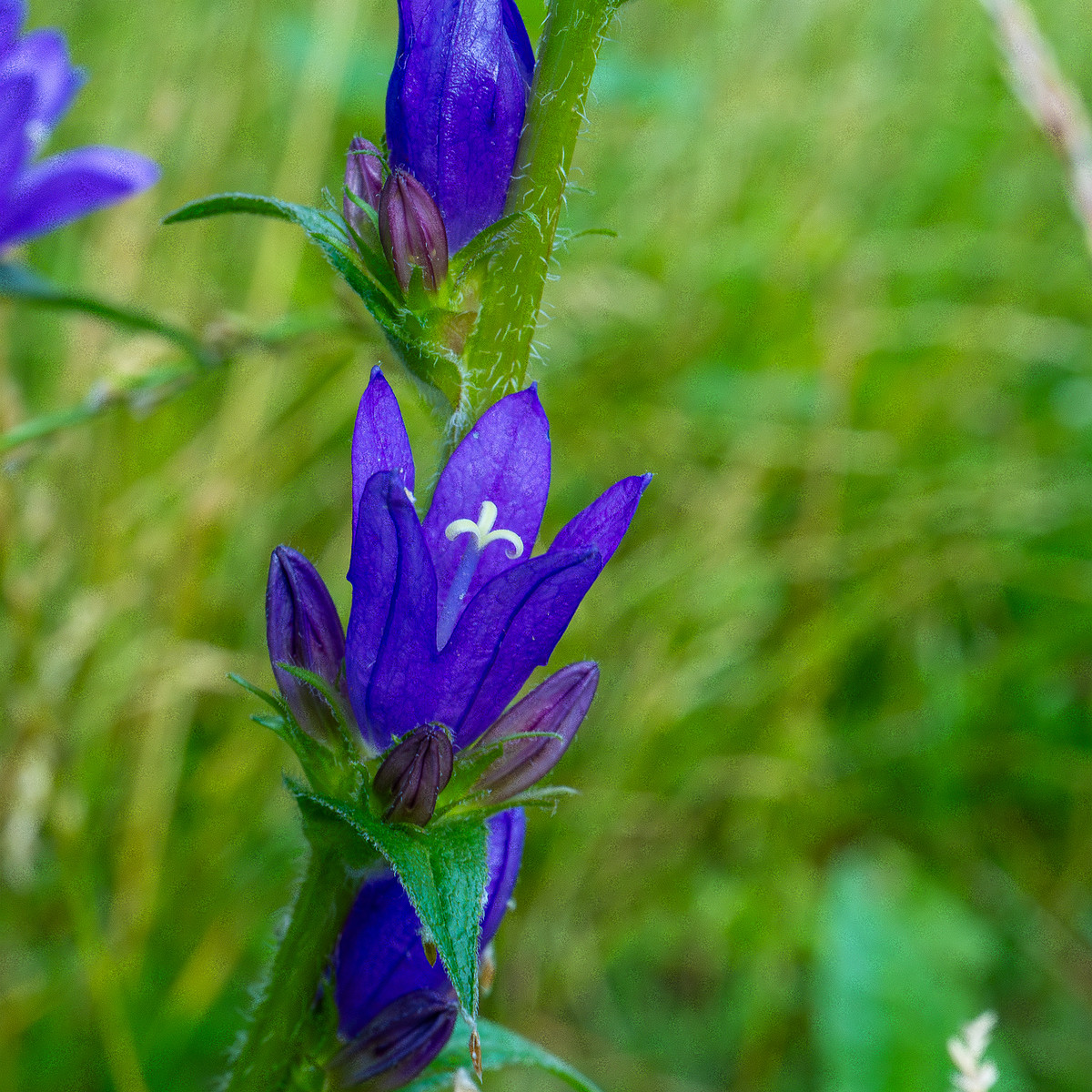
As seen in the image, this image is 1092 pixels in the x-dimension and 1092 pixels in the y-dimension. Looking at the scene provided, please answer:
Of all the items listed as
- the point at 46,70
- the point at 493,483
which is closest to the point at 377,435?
the point at 493,483

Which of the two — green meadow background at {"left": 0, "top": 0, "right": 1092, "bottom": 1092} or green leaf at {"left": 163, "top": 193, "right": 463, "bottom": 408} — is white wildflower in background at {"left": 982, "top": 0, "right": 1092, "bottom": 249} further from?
green leaf at {"left": 163, "top": 193, "right": 463, "bottom": 408}

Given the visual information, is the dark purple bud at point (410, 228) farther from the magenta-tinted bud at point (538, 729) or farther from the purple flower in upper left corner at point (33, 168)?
the purple flower in upper left corner at point (33, 168)

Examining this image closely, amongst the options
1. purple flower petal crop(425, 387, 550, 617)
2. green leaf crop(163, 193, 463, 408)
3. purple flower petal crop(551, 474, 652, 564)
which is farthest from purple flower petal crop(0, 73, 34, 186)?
purple flower petal crop(551, 474, 652, 564)

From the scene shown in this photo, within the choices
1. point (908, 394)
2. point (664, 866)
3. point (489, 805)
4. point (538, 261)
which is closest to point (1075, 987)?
point (664, 866)

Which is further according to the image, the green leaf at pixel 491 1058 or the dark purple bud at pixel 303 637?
the green leaf at pixel 491 1058

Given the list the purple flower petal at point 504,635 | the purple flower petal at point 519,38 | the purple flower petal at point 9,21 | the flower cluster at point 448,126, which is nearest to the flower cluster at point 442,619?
the purple flower petal at point 504,635
